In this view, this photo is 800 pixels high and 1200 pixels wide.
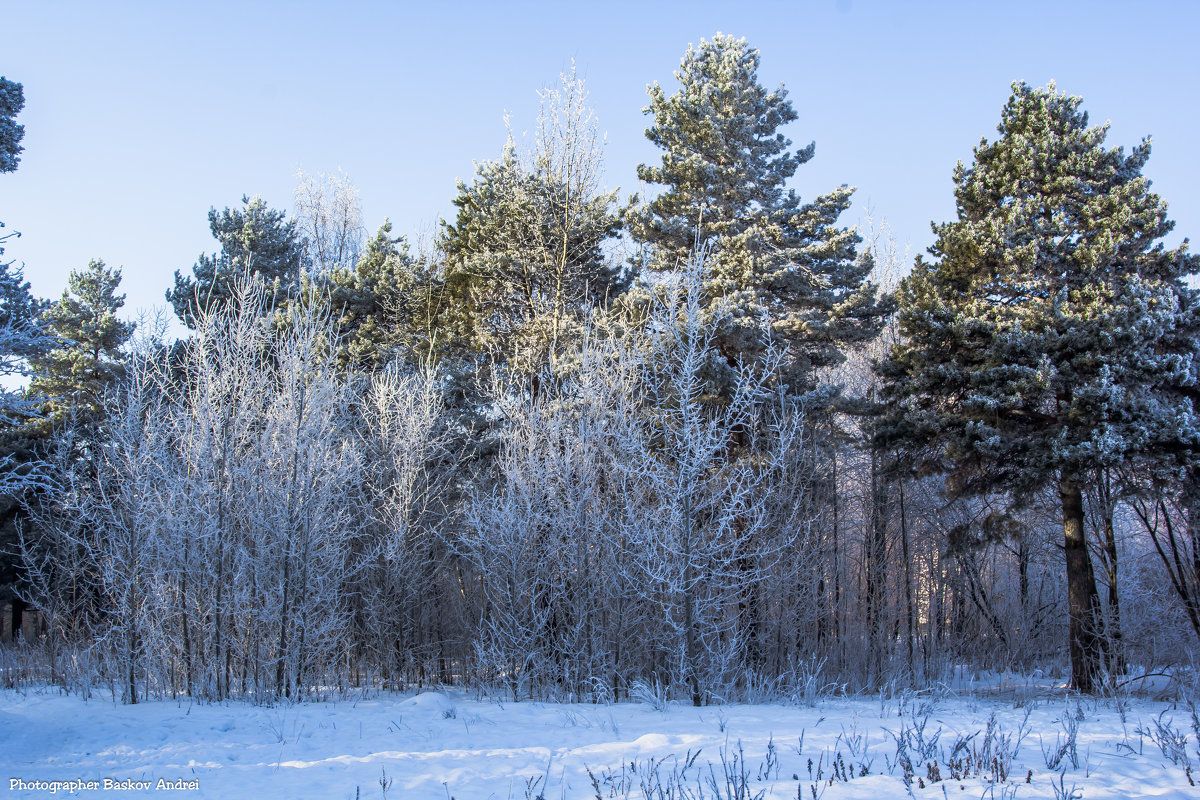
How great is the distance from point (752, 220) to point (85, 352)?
21095mm

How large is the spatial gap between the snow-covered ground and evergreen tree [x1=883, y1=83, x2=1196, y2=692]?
15.1ft

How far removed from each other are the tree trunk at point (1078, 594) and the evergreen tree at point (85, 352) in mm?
24536

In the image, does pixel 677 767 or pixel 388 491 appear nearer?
pixel 677 767

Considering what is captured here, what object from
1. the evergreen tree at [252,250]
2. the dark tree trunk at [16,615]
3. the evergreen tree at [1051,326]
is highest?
the evergreen tree at [252,250]

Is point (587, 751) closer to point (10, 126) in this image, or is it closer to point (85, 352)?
point (10, 126)

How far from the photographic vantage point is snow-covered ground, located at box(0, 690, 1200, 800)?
486cm

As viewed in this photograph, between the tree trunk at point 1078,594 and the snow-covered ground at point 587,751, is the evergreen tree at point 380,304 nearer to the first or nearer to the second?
the snow-covered ground at point 587,751

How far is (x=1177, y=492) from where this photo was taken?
13805 millimetres

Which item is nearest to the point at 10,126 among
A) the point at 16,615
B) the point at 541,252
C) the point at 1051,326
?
the point at 541,252

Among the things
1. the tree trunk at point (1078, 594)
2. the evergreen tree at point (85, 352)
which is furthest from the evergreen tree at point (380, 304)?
the tree trunk at point (1078, 594)

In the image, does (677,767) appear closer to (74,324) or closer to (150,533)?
(150,533)

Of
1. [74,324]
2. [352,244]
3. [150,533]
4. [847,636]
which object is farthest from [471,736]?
[352,244]

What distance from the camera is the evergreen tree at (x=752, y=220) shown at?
1588 cm

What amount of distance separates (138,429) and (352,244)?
25.1 m
